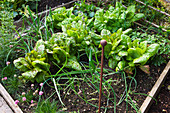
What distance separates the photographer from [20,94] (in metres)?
2.16

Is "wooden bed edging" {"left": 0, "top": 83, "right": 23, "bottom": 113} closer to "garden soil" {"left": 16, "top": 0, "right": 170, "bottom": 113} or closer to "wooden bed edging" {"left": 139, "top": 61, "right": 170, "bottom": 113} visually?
"garden soil" {"left": 16, "top": 0, "right": 170, "bottom": 113}

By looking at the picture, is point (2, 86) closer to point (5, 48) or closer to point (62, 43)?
point (5, 48)

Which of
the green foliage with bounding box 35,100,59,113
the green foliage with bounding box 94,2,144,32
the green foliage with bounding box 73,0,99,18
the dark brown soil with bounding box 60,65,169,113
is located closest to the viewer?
the green foliage with bounding box 35,100,59,113

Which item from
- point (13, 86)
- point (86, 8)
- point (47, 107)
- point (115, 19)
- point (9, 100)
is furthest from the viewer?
point (86, 8)

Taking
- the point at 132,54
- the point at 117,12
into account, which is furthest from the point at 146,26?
the point at 132,54

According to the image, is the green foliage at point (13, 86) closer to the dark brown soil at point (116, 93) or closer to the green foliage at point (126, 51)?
the dark brown soil at point (116, 93)

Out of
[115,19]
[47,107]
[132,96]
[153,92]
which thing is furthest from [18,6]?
[153,92]

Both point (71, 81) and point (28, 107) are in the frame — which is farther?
point (71, 81)

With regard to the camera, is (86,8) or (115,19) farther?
(86,8)

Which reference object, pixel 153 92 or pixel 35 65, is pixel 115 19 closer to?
pixel 153 92

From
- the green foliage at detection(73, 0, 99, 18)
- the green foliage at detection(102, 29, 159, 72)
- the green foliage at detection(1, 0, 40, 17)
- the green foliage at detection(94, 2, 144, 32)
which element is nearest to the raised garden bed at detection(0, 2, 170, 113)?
the green foliage at detection(102, 29, 159, 72)

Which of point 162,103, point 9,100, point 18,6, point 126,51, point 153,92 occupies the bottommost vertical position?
point 162,103

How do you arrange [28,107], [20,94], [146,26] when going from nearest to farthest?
[28,107] → [20,94] → [146,26]

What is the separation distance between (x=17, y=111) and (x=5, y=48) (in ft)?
3.12
